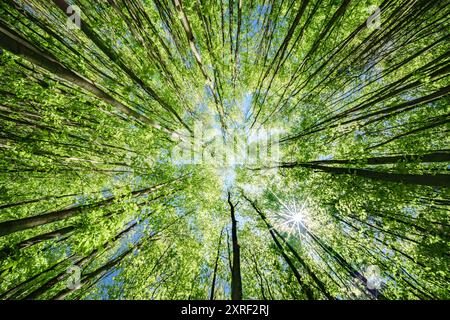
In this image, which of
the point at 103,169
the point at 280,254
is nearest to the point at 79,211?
the point at 103,169

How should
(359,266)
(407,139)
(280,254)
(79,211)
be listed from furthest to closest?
(280,254)
(359,266)
(407,139)
(79,211)

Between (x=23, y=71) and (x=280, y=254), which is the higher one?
(x=23, y=71)

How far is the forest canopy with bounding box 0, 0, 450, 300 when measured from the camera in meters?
4.18

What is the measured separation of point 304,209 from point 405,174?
5.83 metres

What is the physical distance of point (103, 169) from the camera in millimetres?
8969

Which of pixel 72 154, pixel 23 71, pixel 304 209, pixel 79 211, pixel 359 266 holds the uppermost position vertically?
pixel 23 71

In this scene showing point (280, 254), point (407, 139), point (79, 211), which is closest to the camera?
point (79, 211)

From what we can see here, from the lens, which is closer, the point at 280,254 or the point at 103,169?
the point at 280,254

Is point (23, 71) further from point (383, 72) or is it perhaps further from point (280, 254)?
point (383, 72)

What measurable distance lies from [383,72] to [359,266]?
26.4 ft

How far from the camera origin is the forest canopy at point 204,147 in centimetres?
418

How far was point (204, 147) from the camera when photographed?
12.5m

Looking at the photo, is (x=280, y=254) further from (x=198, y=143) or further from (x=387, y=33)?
(x=387, y=33)
